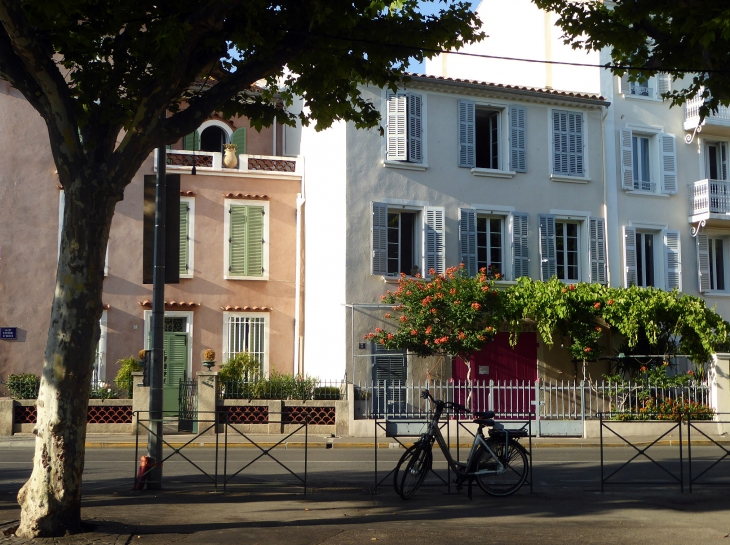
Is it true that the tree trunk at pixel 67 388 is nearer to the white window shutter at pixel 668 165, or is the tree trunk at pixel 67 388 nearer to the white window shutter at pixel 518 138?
the white window shutter at pixel 518 138

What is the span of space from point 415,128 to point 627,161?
6.66m

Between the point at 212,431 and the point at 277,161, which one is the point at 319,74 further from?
the point at 277,161

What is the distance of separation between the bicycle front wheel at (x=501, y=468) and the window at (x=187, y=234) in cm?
1458

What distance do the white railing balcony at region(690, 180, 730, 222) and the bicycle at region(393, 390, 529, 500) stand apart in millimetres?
17472

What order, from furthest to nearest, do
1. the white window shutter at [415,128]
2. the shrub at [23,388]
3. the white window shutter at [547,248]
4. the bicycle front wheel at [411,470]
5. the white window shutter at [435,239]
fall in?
the white window shutter at [547,248], the white window shutter at [415,128], the white window shutter at [435,239], the shrub at [23,388], the bicycle front wheel at [411,470]

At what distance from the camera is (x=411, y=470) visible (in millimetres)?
10117

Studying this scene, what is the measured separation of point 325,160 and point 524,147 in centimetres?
568

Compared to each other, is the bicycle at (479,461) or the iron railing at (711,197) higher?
the iron railing at (711,197)

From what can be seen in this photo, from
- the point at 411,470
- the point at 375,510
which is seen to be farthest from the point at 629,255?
the point at 375,510

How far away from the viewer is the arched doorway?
84.8 feet

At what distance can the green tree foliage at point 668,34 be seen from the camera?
1033 cm

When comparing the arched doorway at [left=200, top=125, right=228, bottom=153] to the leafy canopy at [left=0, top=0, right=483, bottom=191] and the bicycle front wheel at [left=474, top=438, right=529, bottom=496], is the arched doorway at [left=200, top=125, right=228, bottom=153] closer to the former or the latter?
the leafy canopy at [left=0, top=0, right=483, bottom=191]

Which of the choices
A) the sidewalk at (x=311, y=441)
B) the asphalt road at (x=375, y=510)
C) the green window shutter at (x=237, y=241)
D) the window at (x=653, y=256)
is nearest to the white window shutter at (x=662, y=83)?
the window at (x=653, y=256)

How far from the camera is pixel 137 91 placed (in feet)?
31.9
